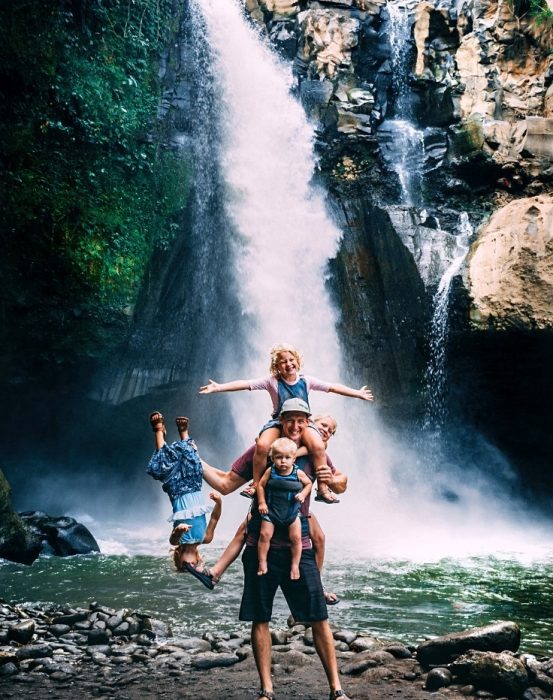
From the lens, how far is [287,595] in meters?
4.31

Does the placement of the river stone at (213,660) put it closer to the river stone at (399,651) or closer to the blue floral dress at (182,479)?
the river stone at (399,651)

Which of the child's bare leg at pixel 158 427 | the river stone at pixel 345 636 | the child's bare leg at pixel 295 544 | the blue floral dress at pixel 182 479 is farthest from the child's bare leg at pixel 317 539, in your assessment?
the river stone at pixel 345 636

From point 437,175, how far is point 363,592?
12695 millimetres

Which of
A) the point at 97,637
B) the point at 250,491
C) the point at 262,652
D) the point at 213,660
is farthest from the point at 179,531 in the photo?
the point at 97,637

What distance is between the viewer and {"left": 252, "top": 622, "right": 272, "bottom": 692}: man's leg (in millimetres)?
4230

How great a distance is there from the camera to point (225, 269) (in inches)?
635

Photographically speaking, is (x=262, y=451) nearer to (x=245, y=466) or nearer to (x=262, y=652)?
(x=245, y=466)

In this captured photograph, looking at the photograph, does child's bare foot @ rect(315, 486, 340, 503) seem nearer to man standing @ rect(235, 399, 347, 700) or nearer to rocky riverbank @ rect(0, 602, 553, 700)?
man standing @ rect(235, 399, 347, 700)

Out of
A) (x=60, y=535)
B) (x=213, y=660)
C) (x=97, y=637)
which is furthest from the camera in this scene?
(x=60, y=535)

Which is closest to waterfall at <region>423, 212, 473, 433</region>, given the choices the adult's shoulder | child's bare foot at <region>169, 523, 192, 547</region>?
the adult's shoulder

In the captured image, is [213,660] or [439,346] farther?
[439,346]

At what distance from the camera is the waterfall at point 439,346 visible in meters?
14.5

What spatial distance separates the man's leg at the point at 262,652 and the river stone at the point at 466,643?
1.92 m

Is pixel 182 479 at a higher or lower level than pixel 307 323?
lower
